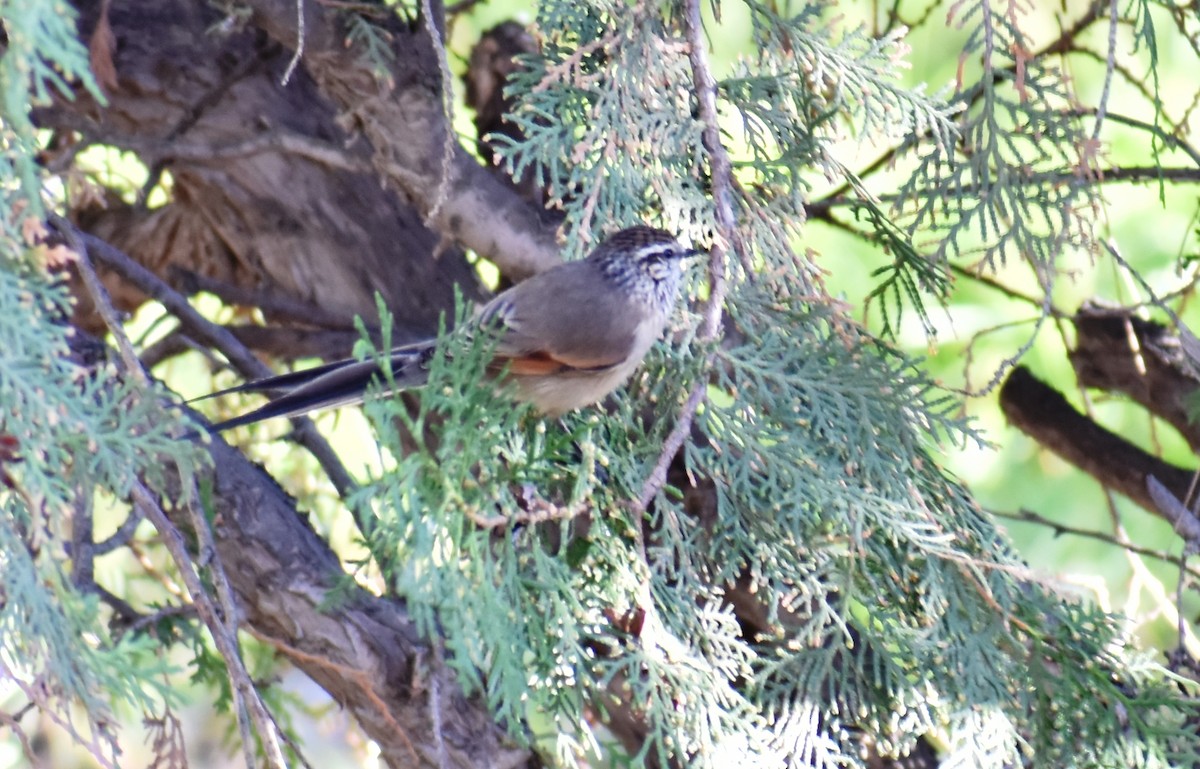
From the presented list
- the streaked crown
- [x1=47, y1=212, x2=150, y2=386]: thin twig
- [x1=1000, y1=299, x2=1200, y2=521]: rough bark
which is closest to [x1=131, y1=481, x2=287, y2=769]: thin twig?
[x1=47, y1=212, x2=150, y2=386]: thin twig

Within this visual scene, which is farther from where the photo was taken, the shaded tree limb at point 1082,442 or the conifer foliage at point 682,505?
the shaded tree limb at point 1082,442

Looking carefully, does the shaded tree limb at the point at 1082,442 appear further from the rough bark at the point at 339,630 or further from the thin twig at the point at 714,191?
the rough bark at the point at 339,630

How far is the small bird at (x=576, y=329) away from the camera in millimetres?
2893

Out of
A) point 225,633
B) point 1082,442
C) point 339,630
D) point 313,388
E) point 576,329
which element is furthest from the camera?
point 1082,442

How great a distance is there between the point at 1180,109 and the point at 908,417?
3.59 m

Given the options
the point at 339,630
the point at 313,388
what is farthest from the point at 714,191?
the point at 339,630

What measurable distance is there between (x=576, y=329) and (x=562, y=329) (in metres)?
0.04

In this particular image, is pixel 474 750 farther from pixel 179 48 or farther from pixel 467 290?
pixel 179 48

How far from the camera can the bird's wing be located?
2926mm

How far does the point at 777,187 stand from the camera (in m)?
A: 2.70

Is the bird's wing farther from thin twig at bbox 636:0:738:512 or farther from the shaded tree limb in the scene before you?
the shaded tree limb

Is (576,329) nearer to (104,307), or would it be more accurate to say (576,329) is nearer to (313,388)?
(313,388)

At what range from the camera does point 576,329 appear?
9.76 ft

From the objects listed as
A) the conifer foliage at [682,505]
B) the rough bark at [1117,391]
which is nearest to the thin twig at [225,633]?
the conifer foliage at [682,505]
